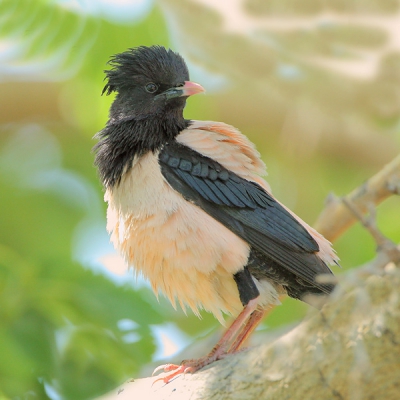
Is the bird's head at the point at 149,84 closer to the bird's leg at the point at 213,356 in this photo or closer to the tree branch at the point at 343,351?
the bird's leg at the point at 213,356

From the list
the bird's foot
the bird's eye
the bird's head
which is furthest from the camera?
the bird's eye

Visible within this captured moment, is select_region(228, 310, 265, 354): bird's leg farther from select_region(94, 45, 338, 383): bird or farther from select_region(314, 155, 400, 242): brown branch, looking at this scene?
select_region(314, 155, 400, 242): brown branch

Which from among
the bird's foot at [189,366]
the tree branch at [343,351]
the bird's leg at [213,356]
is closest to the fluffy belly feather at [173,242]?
the bird's leg at [213,356]

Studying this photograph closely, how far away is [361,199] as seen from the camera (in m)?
5.64

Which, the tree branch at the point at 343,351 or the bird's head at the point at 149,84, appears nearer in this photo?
the tree branch at the point at 343,351

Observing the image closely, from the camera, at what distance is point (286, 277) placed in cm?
498

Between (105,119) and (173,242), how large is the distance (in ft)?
10.3

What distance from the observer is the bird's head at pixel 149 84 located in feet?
18.0

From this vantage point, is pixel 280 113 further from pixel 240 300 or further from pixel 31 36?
pixel 240 300

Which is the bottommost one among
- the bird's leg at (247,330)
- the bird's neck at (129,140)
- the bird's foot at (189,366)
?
the bird's leg at (247,330)

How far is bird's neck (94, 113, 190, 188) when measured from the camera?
17.0 feet

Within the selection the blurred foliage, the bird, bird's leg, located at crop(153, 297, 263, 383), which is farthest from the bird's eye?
bird's leg, located at crop(153, 297, 263, 383)

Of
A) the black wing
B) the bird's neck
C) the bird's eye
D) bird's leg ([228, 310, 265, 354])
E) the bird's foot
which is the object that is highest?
the bird's eye

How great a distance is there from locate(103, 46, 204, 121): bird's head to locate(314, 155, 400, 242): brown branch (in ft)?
5.19
